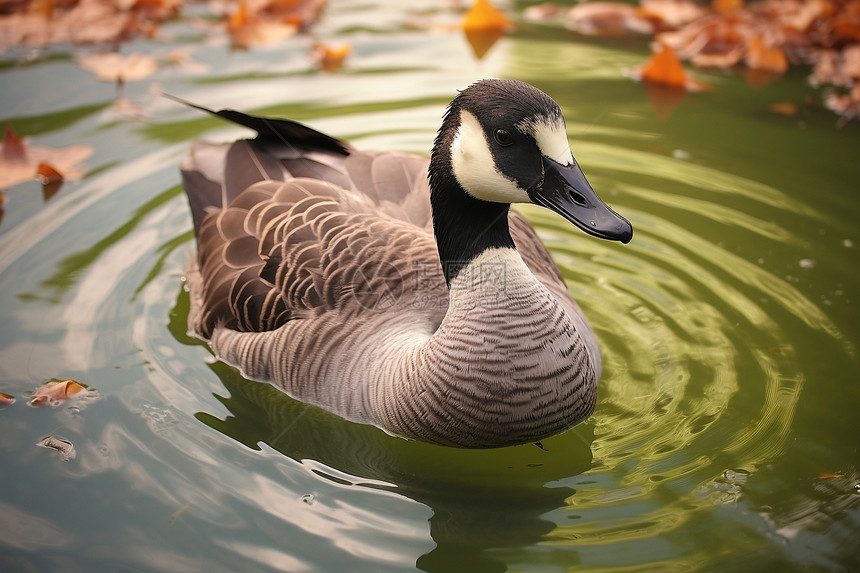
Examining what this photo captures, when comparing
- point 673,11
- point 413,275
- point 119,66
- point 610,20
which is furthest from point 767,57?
point 119,66

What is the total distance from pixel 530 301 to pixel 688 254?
2360mm

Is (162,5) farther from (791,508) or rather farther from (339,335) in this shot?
(791,508)

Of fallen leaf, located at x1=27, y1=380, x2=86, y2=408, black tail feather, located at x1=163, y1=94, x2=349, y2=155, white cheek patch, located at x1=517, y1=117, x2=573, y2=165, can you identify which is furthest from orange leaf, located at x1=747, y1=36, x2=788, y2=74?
fallen leaf, located at x1=27, y1=380, x2=86, y2=408

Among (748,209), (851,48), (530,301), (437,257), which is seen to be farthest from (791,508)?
(851,48)

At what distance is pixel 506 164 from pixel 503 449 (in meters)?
1.59

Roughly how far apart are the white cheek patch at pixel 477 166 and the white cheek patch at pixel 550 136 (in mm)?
217

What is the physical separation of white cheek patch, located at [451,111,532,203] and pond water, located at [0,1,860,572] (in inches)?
56.6

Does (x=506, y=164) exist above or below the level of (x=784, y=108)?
above

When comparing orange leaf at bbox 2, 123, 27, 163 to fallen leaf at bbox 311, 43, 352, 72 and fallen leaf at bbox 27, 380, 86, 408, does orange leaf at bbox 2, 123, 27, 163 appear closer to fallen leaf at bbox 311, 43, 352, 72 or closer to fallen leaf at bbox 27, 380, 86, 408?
fallen leaf at bbox 27, 380, 86, 408

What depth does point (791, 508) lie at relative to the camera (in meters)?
4.10

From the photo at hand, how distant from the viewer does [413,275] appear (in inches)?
187

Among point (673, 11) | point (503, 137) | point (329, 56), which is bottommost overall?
point (329, 56)

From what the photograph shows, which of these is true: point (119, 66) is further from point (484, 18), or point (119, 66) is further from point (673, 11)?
point (673, 11)

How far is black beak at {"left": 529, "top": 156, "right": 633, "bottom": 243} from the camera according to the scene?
12.5ft
